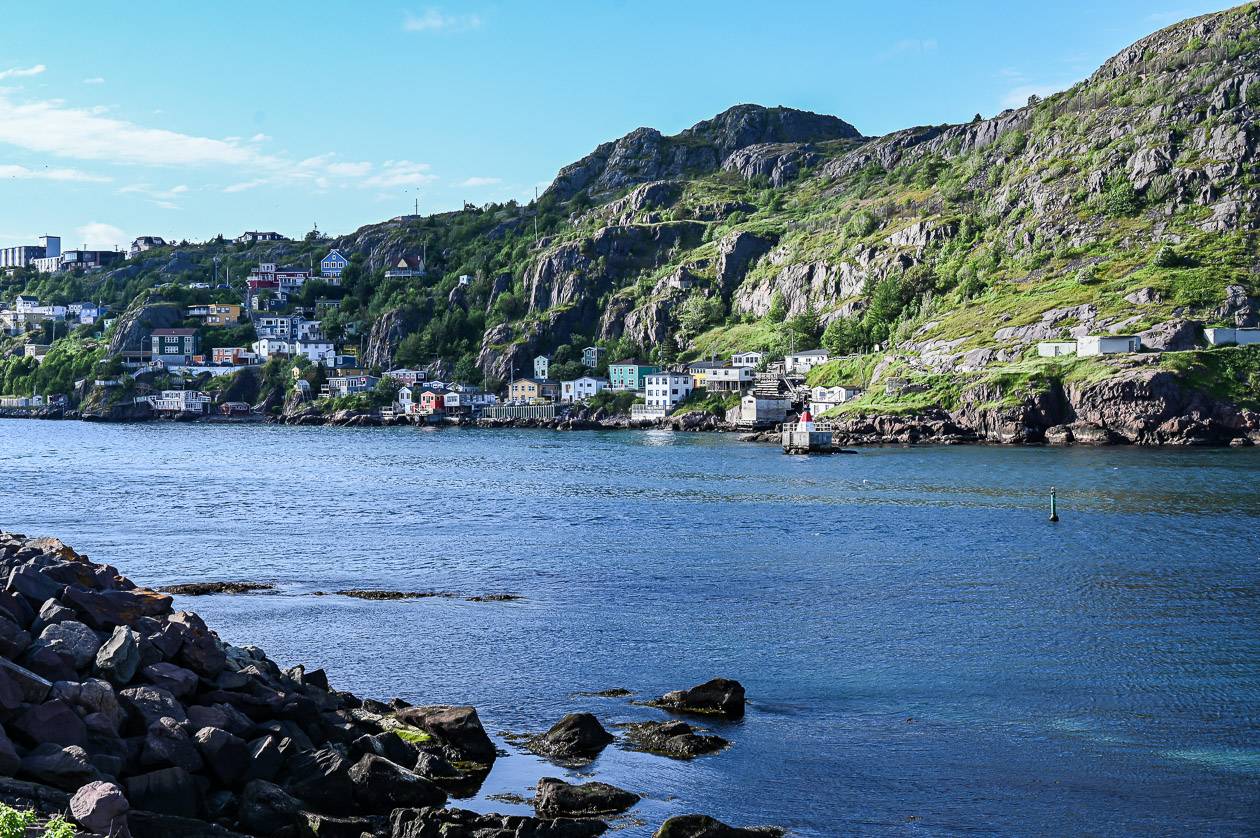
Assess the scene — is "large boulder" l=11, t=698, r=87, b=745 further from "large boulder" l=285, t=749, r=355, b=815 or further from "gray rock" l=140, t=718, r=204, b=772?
"large boulder" l=285, t=749, r=355, b=815

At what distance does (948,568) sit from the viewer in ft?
174

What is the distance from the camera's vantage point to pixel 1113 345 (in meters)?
133

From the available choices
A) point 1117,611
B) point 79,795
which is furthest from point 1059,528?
point 79,795

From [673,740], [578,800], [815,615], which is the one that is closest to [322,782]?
[578,800]

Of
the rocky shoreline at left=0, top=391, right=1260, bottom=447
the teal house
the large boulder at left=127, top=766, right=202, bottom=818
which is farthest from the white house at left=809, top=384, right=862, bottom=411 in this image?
the large boulder at left=127, top=766, right=202, bottom=818

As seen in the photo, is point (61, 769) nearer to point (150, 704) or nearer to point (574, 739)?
point (150, 704)

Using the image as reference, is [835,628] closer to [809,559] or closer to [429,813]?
[809,559]

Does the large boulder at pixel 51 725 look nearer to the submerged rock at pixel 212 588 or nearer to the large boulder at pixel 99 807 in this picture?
the large boulder at pixel 99 807

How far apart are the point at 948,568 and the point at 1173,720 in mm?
23352

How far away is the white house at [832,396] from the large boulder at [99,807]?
5502 inches

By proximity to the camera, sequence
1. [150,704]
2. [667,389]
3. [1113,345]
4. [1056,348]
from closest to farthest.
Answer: [150,704] → [1113,345] → [1056,348] → [667,389]

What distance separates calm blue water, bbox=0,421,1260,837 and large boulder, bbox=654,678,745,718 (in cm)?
72

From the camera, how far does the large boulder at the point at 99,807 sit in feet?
58.8

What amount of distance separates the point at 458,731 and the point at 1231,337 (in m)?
128
